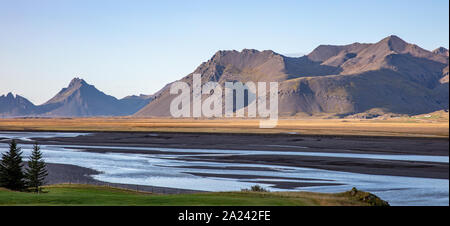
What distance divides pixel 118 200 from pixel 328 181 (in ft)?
101

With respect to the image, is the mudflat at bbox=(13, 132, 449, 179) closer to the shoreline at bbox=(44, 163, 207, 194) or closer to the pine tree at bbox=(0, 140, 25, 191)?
the shoreline at bbox=(44, 163, 207, 194)

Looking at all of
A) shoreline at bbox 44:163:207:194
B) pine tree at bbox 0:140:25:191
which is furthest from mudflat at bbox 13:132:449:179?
pine tree at bbox 0:140:25:191

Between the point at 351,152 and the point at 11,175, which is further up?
the point at 11,175

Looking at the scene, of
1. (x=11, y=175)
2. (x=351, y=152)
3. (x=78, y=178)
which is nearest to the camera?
(x=11, y=175)

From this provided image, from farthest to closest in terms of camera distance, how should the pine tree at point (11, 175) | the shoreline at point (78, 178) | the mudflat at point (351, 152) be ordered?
the mudflat at point (351, 152), the shoreline at point (78, 178), the pine tree at point (11, 175)

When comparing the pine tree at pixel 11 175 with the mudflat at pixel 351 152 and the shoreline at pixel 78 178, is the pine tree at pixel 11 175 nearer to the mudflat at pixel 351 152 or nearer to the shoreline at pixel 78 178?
the shoreline at pixel 78 178

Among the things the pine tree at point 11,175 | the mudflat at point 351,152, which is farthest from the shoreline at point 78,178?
the mudflat at point 351,152

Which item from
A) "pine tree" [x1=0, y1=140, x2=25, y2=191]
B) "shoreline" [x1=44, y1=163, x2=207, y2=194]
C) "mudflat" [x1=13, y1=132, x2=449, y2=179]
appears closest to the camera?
"pine tree" [x1=0, y1=140, x2=25, y2=191]

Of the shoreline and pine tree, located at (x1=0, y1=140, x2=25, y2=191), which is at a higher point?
pine tree, located at (x1=0, y1=140, x2=25, y2=191)

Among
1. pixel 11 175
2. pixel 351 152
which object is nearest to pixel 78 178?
pixel 11 175

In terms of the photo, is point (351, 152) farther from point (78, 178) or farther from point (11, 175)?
point (11, 175)

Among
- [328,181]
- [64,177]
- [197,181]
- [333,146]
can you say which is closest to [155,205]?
[197,181]

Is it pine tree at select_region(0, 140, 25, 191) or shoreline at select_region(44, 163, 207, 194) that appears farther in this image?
shoreline at select_region(44, 163, 207, 194)
